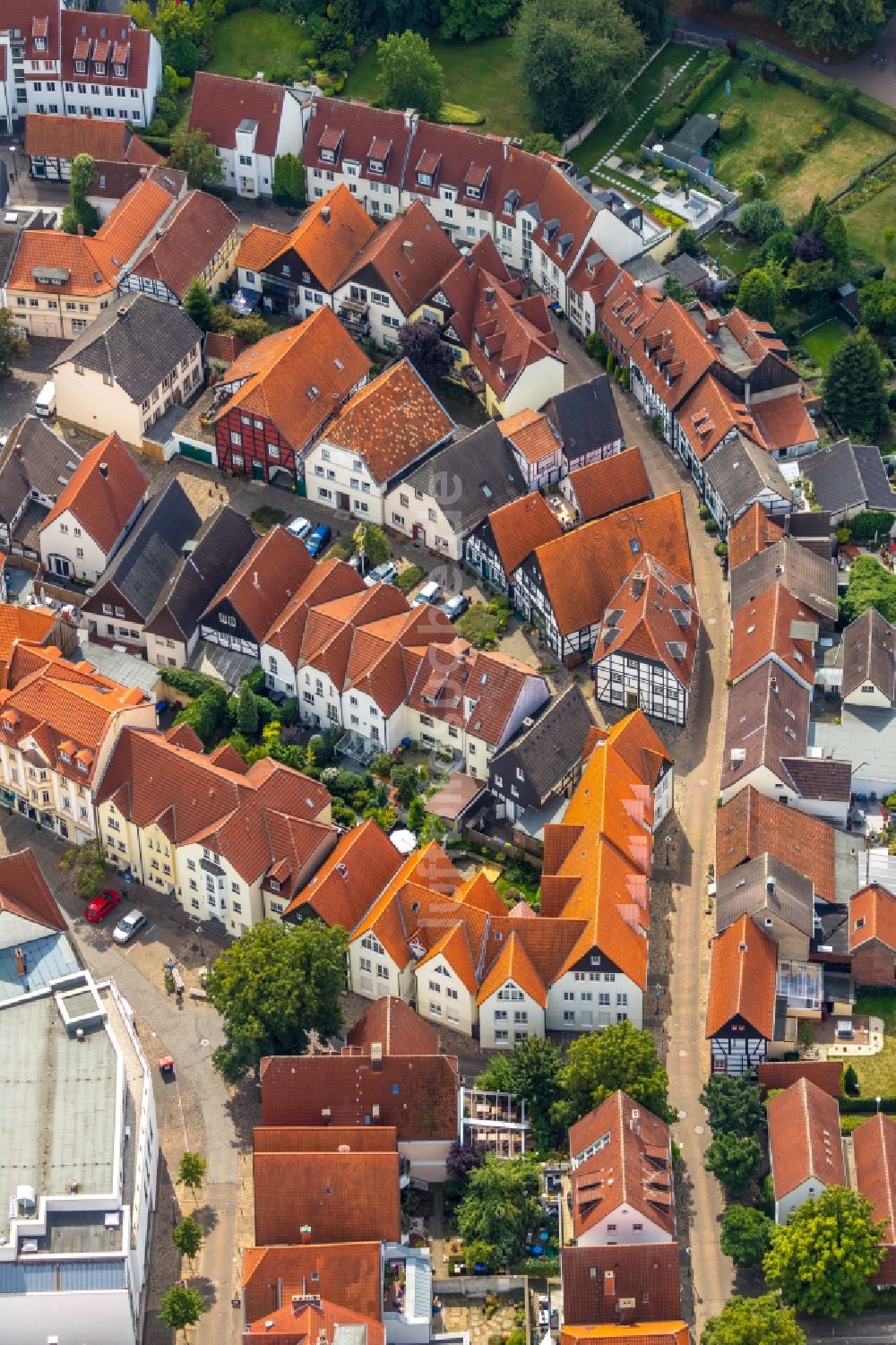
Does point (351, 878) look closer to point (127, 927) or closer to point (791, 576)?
point (127, 927)

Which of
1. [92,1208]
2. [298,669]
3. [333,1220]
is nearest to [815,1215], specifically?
[333,1220]

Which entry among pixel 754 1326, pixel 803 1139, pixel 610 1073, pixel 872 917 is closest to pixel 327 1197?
pixel 610 1073

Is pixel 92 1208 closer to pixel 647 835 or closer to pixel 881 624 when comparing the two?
pixel 647 835

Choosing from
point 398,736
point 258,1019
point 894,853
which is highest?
point 398,736

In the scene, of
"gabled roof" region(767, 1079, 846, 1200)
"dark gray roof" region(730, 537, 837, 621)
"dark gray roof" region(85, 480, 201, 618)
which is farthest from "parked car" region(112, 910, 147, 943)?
"dark gray roof" region(730, 537, 837, 621)

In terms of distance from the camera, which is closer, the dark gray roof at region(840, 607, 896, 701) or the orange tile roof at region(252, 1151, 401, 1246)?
the orange tile roof at region(252, 1151, 401, 1246)

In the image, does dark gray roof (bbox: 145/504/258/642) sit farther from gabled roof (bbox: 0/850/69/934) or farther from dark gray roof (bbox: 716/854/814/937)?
dark gray roof (bbox: 716/854/814/937)
